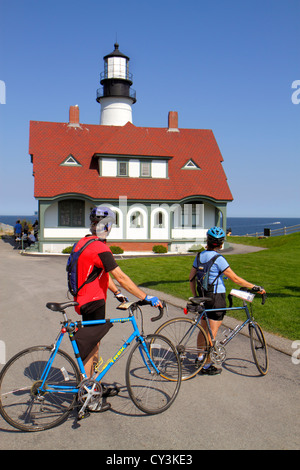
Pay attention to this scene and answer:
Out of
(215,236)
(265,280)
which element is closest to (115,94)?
(265,280)

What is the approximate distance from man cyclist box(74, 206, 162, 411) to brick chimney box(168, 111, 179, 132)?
103 feet

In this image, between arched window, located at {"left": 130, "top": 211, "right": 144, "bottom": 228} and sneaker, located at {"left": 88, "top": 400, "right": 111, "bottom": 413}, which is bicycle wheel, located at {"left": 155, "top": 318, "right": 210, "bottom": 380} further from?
arched window, located at {"left": 130, "top": 211, "right": 144, "bottom": 228}

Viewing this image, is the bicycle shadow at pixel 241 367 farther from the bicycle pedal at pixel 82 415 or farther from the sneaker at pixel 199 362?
the bicycle pedal at pixel 82 415

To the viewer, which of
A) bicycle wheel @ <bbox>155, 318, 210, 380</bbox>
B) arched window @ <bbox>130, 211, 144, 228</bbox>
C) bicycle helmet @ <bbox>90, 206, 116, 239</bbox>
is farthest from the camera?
arched window @ <bbox>130, 211, 144, 228</bbox>

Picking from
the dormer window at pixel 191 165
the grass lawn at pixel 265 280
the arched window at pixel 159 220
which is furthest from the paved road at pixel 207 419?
the dormer window at pixel 191 165

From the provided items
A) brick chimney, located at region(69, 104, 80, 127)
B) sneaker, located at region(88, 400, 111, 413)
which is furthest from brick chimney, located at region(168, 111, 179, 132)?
sneaker, located at region(88, 400, 111, 413)

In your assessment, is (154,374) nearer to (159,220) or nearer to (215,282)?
(215,282)

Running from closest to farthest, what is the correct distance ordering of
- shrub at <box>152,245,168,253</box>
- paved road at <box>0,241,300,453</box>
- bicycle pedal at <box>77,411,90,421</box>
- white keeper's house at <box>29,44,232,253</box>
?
1. paved road at <box>0,241,300,453</box>
2. bicycle pedal at <box>77,411,90,421</box>
3. shrub at <box>152,245,168,253</box>
4. white keeper's house at <box>29,44,232,253</box>

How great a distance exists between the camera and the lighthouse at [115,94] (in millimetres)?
36625

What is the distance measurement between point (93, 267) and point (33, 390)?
1434 mm

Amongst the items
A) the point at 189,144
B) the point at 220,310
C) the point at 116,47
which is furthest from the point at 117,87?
the point at 220,310

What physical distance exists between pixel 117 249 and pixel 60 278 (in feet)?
38.2

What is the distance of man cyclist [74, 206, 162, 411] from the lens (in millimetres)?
4895
